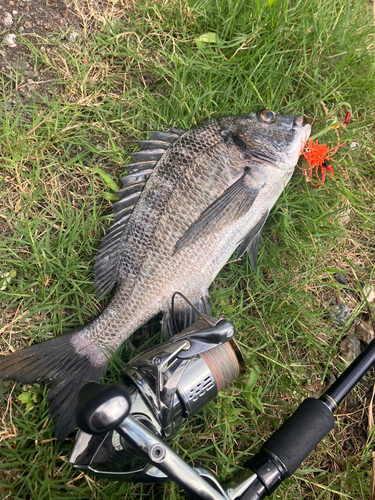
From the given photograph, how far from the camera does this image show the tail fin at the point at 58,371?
1.90 meters

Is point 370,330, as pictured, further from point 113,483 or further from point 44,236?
point 44,236

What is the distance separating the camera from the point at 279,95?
2523 millimetres

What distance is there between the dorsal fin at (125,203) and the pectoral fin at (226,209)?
0.40 metres

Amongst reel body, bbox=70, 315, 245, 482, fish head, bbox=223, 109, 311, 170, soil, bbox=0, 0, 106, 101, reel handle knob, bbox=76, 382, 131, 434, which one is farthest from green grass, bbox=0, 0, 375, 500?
reel handle knob, bbox=76, 382, 131, 434

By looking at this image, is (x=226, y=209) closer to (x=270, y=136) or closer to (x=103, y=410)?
(x=270, y=136)

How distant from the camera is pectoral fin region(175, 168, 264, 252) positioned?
208cm

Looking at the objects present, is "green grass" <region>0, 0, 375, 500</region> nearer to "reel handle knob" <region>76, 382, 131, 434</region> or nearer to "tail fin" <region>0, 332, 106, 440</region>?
"tail fin" <region>0, 332, 106, 440</region>

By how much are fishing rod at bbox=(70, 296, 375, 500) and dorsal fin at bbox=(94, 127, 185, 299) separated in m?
0.61

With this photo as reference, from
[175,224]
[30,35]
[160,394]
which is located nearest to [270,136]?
[175,224]

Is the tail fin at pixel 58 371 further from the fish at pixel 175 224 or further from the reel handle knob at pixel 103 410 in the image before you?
the reel handle knob at pixel 103 410

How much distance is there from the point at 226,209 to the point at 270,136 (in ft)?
1.77

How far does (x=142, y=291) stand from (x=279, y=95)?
1687mm

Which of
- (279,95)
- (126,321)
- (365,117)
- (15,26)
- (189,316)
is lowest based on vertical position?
(189,316)

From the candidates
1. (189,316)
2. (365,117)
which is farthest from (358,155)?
(189,316)
